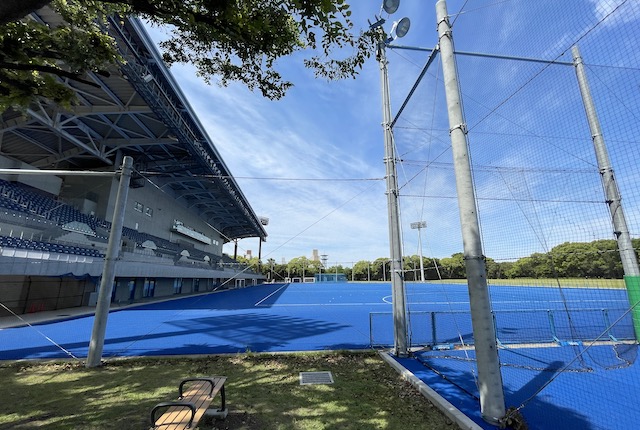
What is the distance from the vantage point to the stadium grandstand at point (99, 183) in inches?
579

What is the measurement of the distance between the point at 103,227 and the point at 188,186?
40.2ft

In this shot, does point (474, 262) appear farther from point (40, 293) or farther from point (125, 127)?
point (125, 127)

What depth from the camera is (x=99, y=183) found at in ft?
85.1

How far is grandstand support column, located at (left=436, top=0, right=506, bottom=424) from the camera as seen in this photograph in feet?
13.8

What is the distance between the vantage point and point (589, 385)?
5566 millimetres

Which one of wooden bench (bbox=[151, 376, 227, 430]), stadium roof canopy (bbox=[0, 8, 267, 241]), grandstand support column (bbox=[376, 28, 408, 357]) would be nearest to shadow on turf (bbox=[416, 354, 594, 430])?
grandstand support column (bbox=[376, 28, 408, 357])

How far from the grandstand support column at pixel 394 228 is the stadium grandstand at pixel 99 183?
19.9ft

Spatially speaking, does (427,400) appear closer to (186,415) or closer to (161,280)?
(186,415)

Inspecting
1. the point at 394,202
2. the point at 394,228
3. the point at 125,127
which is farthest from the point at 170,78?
the point at 394,228

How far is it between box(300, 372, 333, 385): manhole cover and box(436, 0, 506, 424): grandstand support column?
9.16ft

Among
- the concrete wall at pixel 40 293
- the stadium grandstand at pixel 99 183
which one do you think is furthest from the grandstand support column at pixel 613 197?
the concrete wall at pixel 40 293

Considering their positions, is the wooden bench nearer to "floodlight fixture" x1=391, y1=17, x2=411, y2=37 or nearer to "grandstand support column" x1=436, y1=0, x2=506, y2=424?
"grandstand support column" x1=436, y1=0, x2=506, y2=424

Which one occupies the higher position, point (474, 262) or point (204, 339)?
point (474, 262)

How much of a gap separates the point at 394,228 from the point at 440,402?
4.39m
